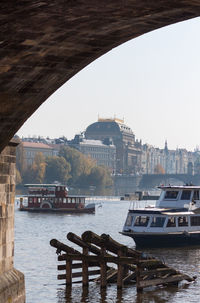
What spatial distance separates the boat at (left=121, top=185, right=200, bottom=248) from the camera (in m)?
55.7

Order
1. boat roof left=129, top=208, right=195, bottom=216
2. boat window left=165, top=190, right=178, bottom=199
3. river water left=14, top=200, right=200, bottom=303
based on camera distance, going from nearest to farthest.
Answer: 1. river water left=14, top=200, right=200, bottom=303
2. boat roof left=129, top=208, right=195, bottom=216
3. boat window left=165, top=190, right=178, bottom=199

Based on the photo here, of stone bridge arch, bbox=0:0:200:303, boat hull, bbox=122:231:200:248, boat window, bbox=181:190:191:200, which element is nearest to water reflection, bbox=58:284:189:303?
stone bridge arch, bbox=0:0:200:303

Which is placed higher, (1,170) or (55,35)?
(55,35)

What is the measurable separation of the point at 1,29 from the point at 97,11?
1.85m

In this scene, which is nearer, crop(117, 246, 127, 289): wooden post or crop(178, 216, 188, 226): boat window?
crop(117, 246, 127, 289): wooden post

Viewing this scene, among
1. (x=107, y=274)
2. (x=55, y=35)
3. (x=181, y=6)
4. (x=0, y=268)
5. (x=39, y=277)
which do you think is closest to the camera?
(x=181, y=6)

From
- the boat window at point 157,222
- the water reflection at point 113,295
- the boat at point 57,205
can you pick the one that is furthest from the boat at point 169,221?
the boat at point 57,205

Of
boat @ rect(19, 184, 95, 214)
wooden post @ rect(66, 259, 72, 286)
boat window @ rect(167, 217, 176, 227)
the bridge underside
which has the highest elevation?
the bridge underside

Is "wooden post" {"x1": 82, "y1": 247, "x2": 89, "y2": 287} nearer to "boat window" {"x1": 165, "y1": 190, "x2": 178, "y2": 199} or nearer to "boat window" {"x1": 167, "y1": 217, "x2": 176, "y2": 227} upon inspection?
"boat window" {"x1": 167, "y1": 217, "x2": 176, "y2": 227}

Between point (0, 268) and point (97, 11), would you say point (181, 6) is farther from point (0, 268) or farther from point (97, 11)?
point (0, 268)

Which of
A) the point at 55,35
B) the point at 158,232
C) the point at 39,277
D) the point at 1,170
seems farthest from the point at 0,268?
the point at 158,232

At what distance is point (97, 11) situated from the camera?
14156mm

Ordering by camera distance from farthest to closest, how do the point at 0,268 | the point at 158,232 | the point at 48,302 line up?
the point at 158,232
the point at 48,302
the point at 0,268

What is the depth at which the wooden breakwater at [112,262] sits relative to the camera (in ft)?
103
